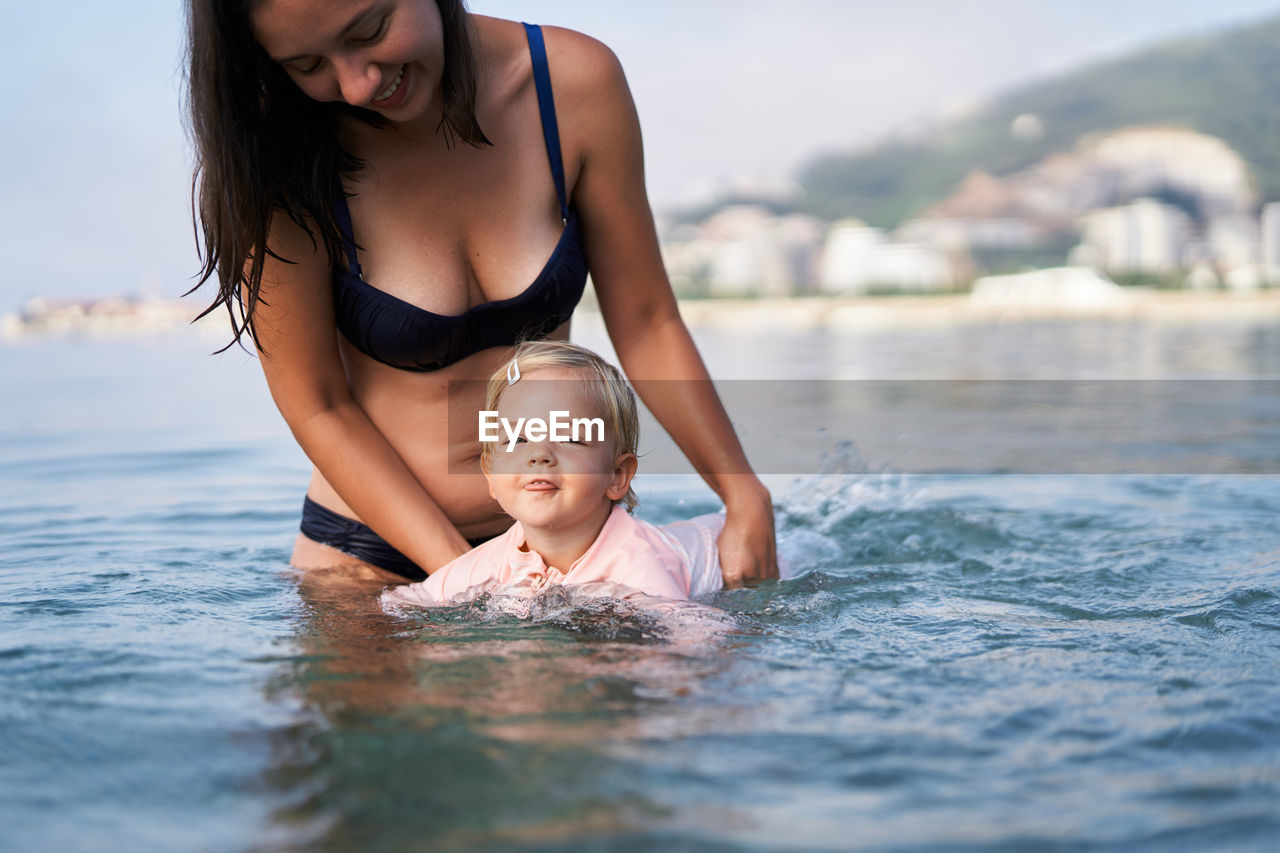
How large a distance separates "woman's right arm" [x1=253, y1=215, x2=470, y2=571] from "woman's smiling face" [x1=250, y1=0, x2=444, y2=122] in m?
0.47

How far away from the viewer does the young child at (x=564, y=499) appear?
2.32m

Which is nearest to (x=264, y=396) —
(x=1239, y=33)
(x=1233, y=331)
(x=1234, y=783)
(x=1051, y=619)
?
(x=1051, y=619)

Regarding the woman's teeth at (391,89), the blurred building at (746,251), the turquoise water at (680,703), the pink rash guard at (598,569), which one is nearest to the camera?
the turquoise water at (680,703)

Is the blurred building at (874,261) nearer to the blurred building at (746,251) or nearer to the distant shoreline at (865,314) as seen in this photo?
the blurred building at (746,251)

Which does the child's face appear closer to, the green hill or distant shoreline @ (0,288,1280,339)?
distant shoreline @ (0,288,1280,339)

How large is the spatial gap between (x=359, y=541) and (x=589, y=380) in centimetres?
71

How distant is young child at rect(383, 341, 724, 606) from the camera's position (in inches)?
91.2

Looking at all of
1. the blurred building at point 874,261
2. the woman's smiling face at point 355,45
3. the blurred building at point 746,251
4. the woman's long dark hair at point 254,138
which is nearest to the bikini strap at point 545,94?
the woman's long dark hair at point 254,138

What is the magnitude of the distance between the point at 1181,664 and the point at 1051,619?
1.22 ft

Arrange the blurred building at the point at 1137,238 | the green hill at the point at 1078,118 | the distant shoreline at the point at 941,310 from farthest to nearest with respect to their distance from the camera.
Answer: the green hill at the point at 1078,118
the blurred building at the point at 1137,238
the distant shoreline at the point at 941,310

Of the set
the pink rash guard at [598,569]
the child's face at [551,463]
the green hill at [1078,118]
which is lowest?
the pink rash guard at [598,569]

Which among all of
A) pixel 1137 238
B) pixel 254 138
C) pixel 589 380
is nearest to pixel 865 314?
pixel 1137 238

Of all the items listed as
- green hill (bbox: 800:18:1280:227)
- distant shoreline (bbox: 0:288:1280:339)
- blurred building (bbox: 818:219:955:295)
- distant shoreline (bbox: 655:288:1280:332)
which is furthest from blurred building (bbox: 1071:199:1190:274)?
distant shoreline (bbox: 655:288:1280:332)

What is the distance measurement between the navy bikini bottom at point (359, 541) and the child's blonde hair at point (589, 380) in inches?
13.9
